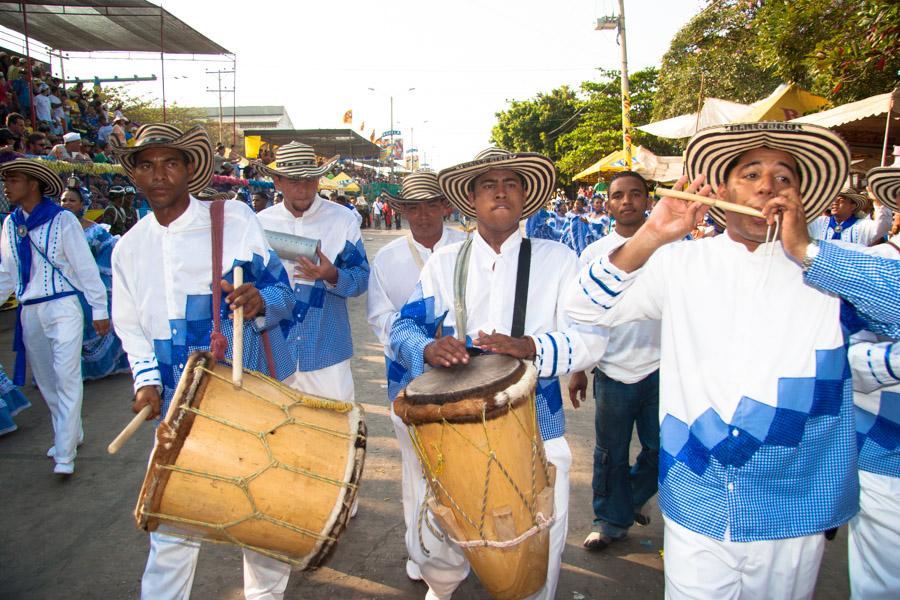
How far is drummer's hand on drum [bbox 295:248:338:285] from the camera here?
11.6 feet

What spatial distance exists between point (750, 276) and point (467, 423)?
1.01m

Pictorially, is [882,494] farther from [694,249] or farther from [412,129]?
[412,129]

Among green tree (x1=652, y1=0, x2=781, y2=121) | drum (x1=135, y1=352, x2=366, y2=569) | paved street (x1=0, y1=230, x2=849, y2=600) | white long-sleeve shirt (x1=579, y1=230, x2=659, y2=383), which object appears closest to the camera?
drum (x1=135, y1=352, x2=366, y2=569)

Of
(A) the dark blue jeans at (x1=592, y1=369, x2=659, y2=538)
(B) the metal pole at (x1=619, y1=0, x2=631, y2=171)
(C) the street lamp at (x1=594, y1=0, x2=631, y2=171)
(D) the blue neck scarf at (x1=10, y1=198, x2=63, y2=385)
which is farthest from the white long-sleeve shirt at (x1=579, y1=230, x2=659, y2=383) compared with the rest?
(C) the street lamp at (x1=594, y1=0, x2=631, y2=171)

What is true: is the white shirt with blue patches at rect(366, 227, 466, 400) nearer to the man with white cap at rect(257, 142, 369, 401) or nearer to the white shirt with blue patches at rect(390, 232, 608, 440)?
the man with white cap at rect(257, 142, 369, 401)

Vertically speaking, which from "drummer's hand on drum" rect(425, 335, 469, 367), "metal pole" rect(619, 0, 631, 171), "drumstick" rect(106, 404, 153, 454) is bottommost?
"drumstick" rect(106, 404, 153, 454)

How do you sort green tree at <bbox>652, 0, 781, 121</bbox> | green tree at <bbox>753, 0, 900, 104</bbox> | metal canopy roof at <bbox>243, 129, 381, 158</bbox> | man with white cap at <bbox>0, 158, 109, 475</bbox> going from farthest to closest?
1. metal canopy roof at <bbox>243, 129, 381, 158</bbox>
2. green tree at <bbox>652, 0, 781, 121</bbox>
3. green tree at <bbox>753, 0, 900, 104</bbox>
4. man with white cap at <bbox>0, 158, 109, 475</bbox>

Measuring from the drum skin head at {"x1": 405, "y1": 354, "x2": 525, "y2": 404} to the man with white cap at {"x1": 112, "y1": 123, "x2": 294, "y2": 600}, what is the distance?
885mm

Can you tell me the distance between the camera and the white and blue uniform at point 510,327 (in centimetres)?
249

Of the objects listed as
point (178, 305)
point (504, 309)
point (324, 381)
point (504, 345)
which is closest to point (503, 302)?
point (504, 309)

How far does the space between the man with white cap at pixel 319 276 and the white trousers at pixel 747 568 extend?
243cm

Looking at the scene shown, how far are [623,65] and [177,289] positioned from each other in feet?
61.2

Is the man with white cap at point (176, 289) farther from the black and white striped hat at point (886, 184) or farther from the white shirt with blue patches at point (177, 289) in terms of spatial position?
the black and white striped hat at point (886, 184)

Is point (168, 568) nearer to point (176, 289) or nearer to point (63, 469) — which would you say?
point (176, 289)
